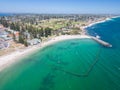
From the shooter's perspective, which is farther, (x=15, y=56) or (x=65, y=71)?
(x=15, y=56)

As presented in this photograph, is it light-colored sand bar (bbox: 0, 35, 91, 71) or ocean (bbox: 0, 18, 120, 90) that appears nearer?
ocean (bbox: 0, 18, 120, 90)

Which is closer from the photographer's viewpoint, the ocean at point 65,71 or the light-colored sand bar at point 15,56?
Answer: the ocean at point 65,71

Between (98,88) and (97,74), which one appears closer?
(98,88)

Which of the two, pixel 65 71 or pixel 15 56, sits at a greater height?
pixel 65 71

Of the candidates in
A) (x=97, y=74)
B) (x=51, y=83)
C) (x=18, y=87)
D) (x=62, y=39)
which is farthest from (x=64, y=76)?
(x=62, y=39)

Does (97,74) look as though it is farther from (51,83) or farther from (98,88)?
(51,83)

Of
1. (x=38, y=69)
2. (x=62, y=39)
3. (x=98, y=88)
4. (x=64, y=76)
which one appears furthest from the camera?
(x=62, y=39)

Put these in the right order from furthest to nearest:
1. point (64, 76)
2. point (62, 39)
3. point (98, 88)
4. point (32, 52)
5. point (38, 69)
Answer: point (62, 39)
point (32, 52)
point (38, 69)
point (64, 76)
point (98, 88)
